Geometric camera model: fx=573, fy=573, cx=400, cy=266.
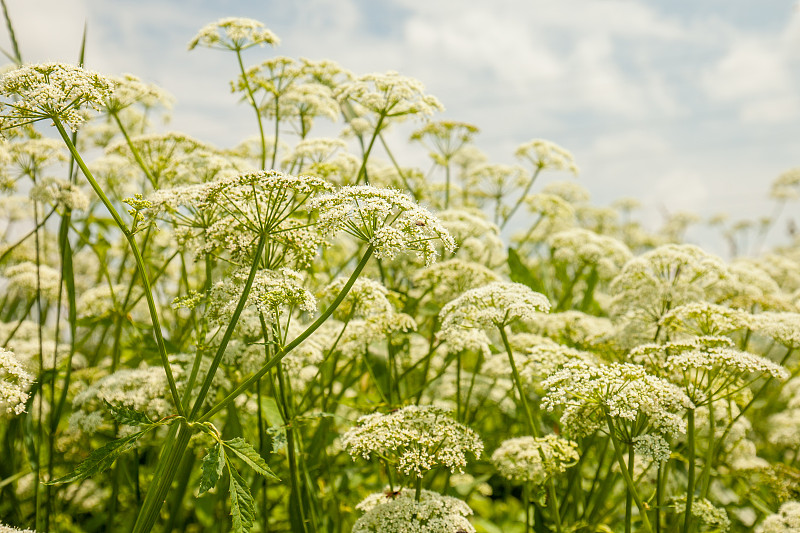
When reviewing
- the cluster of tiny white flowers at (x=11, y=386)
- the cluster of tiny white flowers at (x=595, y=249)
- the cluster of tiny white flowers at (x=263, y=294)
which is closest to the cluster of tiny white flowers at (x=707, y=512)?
the cluster of tiny white flowers at (x=263, y=294)

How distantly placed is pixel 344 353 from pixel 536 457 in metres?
1.87

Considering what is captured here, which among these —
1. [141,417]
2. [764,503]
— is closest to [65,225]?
[141,417]

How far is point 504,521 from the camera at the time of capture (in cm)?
588

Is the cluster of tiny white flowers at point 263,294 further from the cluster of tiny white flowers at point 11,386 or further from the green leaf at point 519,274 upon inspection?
the green leaf at point 519,274

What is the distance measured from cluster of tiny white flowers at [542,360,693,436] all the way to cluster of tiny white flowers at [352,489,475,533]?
0.89 metres

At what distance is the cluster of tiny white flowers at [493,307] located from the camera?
12.9ft

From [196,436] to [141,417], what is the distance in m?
1.51

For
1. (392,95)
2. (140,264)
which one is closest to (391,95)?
(392,95)

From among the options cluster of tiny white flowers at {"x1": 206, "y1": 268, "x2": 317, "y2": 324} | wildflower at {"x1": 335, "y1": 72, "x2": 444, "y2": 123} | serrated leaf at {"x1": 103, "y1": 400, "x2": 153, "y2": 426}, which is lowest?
serrated leaf at {"x1": 103, "y1": 400, "x2": 153, "y2": 426}

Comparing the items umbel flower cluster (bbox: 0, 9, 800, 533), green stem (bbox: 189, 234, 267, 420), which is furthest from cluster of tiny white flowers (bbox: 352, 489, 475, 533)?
green stem (bbox: 189, 234, 267, 420)

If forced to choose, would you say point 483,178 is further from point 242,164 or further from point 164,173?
point 164,173

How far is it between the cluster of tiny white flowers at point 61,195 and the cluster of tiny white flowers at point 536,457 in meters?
3.98

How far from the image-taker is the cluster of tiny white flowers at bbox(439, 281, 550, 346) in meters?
3.93

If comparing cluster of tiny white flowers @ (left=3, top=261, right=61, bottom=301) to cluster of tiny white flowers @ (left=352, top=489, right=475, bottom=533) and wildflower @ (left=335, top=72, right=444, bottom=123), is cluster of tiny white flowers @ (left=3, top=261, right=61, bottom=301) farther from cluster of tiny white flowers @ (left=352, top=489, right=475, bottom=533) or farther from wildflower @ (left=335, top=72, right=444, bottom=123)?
cluster of tiny white flowers @ (left=352, top=489, right=475, bottom=533)
